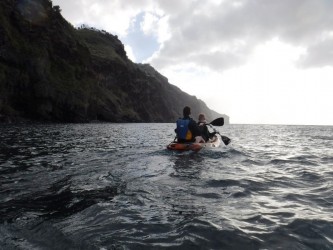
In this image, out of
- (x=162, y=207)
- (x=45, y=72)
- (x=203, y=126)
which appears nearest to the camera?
(x=162, y=207)

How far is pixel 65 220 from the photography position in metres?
5.68

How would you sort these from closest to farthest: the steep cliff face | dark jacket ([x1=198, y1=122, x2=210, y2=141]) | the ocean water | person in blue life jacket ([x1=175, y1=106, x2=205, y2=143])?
the ocean water → person in blue life jacket ([x1=175, y1=106, x2=205, y2=143]) → dark jacket ([x1=198, y1=122, x2=210, y2=141]) → the steep cliff face

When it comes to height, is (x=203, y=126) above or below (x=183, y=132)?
above

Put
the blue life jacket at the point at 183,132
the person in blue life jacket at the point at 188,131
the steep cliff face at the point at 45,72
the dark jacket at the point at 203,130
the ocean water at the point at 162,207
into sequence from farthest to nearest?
the steep cliff face at the point at 45,72, the dark jacket at the point at 203,130, the blue life jacket at the point at 183,132, the person in blue life jacket at the point at 188,131, the ocean water at the point at 162,207

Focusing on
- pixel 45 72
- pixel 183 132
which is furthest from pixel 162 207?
pixel 45 72

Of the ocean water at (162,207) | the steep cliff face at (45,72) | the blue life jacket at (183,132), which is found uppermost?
the steep cliff face at (45,72)

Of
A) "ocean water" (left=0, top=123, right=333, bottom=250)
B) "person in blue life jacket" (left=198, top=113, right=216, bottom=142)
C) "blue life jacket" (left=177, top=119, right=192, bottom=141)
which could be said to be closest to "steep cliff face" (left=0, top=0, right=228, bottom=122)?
"person in blue life jacket" (left=198, top=113, right=216, bottom=142)

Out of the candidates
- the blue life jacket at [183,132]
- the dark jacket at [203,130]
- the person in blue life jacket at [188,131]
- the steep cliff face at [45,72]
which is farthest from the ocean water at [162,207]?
the steep cliff face at [45,72]

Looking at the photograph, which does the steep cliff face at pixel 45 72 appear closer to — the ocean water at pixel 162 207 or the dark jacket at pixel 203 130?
the dark jacket at pixel 203 130

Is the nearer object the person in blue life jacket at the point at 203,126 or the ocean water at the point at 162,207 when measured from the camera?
the ocean water at the point at 162,207

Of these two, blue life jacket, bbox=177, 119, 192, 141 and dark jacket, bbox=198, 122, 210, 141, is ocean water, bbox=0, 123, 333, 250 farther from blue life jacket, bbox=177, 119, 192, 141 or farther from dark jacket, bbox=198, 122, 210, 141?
dark jacket, bbox=198, 122, 210, 141

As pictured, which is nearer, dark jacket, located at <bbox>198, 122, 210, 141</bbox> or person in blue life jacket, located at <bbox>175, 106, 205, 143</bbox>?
person in blue life jacket, located at <bbox>175, 106, 205, 143</bbox>

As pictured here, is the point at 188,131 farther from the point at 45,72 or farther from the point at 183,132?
the point at 45,72

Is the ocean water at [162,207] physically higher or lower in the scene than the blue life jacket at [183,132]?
lower
